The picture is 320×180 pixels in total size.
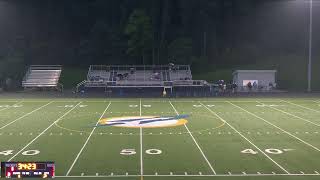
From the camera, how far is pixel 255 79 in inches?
1750

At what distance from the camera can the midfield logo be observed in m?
23.9

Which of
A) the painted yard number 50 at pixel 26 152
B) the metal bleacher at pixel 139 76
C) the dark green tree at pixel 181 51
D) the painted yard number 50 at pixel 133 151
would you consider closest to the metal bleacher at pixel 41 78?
the metal bleacher at pixel 139 76

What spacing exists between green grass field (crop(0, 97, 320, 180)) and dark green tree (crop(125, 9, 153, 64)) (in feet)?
71.6

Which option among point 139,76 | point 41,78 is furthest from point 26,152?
point 139,76

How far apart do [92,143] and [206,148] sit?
3985 millimetres

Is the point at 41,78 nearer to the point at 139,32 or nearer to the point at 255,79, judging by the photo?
the point at 139,32

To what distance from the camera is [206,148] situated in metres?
18.3

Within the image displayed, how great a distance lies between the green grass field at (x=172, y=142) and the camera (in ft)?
49.4

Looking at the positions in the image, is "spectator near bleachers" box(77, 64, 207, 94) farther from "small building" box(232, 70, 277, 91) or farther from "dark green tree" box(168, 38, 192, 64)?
"small building" box(232, 70, 277, 91)

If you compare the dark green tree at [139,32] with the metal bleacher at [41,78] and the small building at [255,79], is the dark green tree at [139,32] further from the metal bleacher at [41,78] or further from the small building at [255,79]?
the small building at [255,79]

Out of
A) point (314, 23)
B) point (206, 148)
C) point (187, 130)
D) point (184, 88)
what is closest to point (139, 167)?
point (206, 148)

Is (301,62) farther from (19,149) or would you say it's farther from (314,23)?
(19,149)

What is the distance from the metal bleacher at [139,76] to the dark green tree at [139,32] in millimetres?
1911
